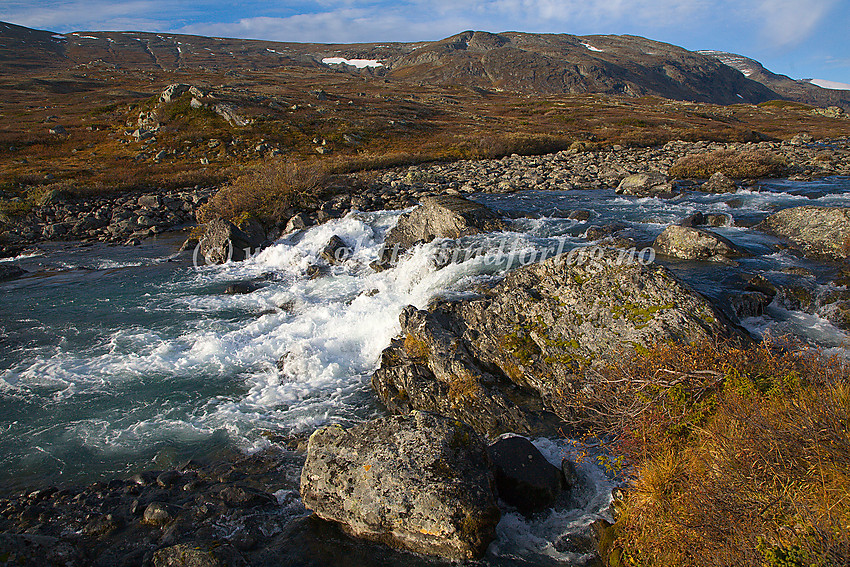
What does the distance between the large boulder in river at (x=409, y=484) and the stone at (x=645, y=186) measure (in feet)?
85.1

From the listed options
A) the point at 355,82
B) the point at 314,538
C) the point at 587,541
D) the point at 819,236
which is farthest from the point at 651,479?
the point at 355,82

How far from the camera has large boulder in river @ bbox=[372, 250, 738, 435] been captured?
29.5 feet

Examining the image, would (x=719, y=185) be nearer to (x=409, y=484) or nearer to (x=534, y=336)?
(x=534, y=336)

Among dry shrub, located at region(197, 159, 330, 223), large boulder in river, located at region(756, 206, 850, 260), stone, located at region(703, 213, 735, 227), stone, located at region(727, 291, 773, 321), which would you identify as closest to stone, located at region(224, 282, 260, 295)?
dry shrub, located at region(197, 159, 330, 223)

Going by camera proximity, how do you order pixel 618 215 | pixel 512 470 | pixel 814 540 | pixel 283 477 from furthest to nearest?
pixel 618 215 < pixel 283 477 < pixel 512 470 < pixel 814 540

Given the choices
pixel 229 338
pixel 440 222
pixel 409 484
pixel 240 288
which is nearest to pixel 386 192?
pixel 440 222

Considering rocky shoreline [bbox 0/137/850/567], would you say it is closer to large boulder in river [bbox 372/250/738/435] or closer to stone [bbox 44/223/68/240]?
large boulder in river [bbox 372/250/738/435]

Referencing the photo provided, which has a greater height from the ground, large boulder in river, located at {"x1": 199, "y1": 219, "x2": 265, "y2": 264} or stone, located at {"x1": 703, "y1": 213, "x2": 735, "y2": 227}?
stone, located at {"x1": 703, "y1": 213, "x2": 735, "y2": 227}

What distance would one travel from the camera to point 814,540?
390 cm

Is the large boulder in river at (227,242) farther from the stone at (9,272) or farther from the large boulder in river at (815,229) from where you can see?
the large boulder in river at (815,229)

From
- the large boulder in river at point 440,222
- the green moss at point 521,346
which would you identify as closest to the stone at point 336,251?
the large boulder in river at point 440,222

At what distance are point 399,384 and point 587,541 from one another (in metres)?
5.27

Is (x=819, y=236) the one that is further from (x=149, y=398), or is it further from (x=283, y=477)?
(x=149, y=398)

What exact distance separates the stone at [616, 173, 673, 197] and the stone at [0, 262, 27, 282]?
32.9 metres
